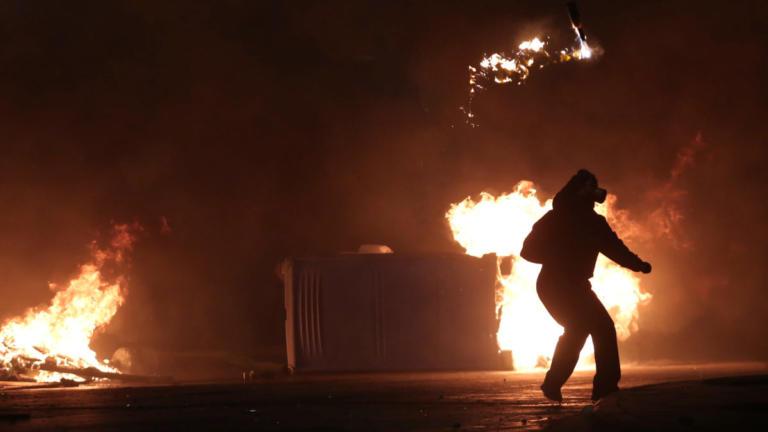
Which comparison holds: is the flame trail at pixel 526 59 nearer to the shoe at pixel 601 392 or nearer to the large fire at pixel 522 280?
the large fire at pixel 522 280

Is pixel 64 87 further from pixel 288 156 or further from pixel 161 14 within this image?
pixel 288 156

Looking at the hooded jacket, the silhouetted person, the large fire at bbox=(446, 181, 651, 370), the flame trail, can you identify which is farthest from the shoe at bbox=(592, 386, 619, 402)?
the flame trail

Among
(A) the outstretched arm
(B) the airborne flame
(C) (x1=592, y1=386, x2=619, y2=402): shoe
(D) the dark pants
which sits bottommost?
(C) (x1=592, y1=386, x2=619, y2=402): shoe

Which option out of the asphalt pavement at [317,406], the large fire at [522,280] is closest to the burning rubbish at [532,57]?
the large fire at [522,280]

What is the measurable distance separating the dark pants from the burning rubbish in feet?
55.9

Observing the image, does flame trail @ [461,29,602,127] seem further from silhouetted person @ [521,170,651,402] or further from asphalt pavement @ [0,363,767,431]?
silhouetted person @ [521,170,651,402]

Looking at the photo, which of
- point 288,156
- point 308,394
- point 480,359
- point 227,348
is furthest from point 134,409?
point 288,156

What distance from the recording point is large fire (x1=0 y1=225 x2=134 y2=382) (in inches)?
739

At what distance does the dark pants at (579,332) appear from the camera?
9781 mm

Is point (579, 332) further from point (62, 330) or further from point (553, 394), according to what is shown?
point (62, 330)

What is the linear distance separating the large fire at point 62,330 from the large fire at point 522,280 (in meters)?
6.12

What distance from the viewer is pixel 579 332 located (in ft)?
32.5

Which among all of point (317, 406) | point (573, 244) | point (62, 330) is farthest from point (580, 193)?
point (62, 330)

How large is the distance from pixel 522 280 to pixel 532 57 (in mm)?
8876
